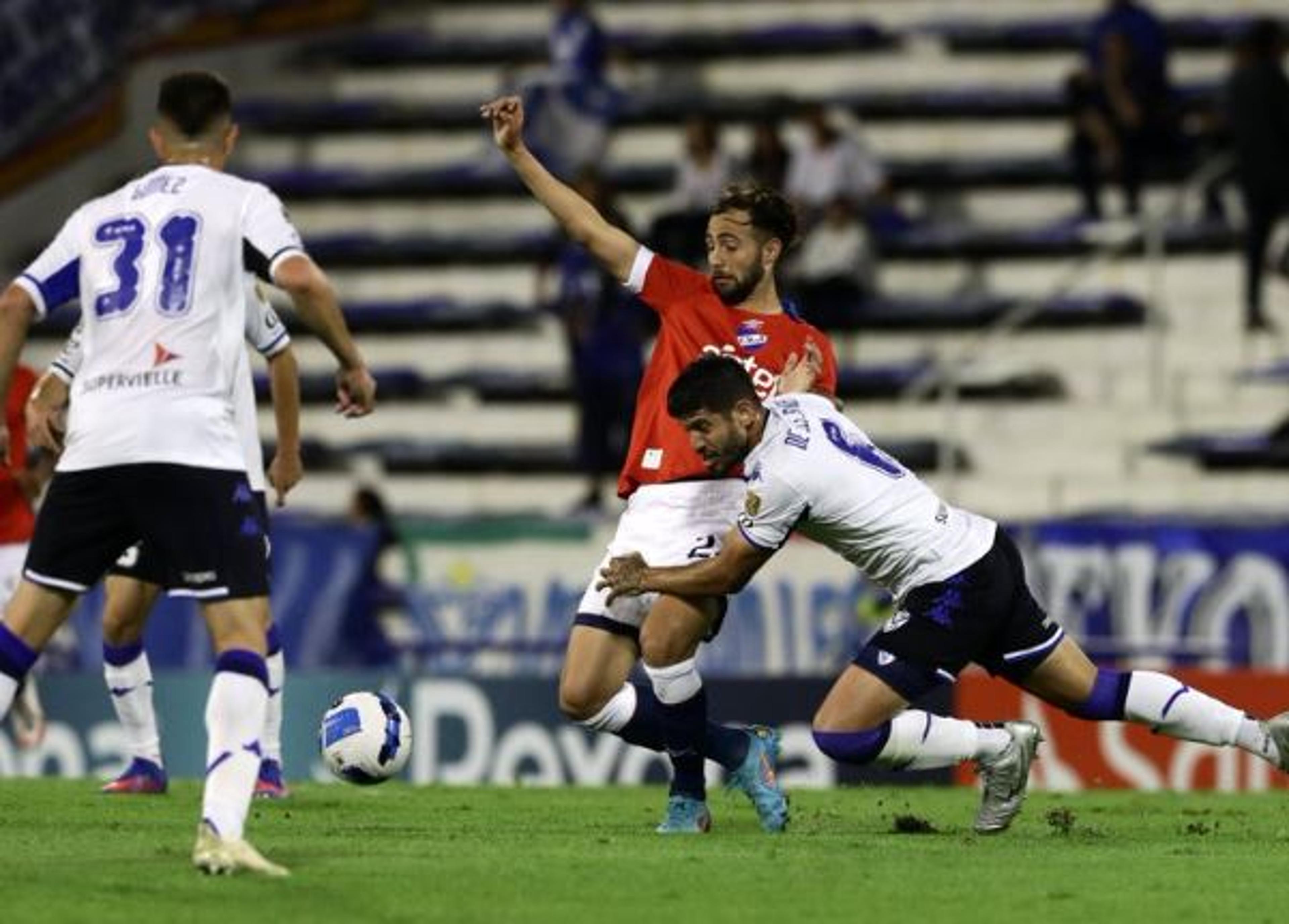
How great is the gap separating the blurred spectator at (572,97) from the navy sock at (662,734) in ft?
43.8

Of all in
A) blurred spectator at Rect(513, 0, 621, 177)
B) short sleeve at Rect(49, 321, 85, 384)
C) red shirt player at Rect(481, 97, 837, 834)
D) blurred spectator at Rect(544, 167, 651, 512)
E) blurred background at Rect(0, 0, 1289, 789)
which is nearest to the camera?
red shirt player at Rect(481, 97, 837, 834)

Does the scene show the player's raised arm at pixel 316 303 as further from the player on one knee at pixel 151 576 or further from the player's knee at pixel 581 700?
the player's knee at pixel 581 700

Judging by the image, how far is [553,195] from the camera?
39.7ft

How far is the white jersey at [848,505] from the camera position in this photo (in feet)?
37.7

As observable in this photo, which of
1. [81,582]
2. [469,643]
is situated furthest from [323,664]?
[81,582]

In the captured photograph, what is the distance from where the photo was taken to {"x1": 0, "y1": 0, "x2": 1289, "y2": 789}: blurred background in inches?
779

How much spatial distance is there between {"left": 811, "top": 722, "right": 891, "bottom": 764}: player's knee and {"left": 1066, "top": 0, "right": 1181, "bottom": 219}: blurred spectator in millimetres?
12568

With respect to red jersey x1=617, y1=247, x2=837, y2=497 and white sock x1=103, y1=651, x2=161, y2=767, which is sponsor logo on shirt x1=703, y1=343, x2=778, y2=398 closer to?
red jersey x1=617, y1=247, x2=837, y2=497

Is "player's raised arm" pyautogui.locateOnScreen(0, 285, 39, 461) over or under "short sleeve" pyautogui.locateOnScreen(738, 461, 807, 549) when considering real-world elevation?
over

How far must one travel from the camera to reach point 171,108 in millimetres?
10219

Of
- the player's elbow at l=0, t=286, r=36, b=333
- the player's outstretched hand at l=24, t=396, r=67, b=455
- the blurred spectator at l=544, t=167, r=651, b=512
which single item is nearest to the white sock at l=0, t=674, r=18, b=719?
the player's elbow at l=0, t=286, r=36, b=333

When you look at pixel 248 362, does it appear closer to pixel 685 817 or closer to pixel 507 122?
pixel 507 122

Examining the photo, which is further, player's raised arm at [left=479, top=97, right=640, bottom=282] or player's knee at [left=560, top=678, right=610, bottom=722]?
player's raised arm at [left=479, top=97, right=640, bottom=282]

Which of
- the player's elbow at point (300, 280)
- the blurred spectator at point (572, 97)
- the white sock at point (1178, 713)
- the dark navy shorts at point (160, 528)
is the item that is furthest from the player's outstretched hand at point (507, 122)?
the blurred spectator at point (572, 97)
